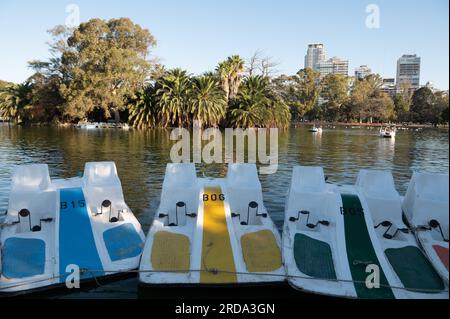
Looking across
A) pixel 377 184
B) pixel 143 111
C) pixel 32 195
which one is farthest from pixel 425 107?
pixel 32 195

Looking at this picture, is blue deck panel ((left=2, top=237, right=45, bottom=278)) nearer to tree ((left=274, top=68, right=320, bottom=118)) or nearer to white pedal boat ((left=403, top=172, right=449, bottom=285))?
white pedal boat ((left=403, top=172, right=449, bottom=285))

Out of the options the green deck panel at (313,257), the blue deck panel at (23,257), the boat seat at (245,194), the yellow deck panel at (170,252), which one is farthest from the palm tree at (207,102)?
the green deck panel at (313,257)

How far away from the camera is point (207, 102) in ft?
234

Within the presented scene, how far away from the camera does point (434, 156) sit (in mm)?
38938

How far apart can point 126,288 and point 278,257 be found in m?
3.81

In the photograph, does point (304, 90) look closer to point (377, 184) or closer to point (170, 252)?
point (377, 184)

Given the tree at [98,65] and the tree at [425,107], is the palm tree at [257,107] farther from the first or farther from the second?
the tree at [425,107]

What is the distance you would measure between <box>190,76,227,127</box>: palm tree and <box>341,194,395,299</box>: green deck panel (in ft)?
201

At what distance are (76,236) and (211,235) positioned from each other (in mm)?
3541

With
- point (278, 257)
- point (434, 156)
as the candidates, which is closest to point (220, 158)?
point (434, 156)

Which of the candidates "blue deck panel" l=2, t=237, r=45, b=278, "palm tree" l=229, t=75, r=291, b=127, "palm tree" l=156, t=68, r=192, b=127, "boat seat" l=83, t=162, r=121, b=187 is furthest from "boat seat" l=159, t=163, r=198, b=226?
"palm tree" l=229, t=75, r=291, b=127

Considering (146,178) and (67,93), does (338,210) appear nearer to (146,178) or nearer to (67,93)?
(146,178)

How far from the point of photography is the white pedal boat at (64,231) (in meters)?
8.73
